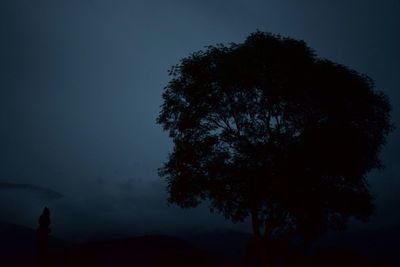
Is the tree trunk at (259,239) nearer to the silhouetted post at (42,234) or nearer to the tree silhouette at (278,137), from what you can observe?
the tree silhouette at (278,137)

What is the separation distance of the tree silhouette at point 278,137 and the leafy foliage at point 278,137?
7 cm

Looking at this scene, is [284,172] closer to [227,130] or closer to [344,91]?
[227,130]

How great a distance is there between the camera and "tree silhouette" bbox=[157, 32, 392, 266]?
24.9 m

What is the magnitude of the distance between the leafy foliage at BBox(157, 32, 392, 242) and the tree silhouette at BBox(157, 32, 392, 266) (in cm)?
7

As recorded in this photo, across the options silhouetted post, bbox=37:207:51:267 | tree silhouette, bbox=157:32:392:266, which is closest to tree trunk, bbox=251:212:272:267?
tree silhouette, bbox=157:32:392:266

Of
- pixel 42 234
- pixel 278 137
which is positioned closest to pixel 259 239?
pixel 278 137

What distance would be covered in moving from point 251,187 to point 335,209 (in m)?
5.98

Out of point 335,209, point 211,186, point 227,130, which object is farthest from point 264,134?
point 335,209

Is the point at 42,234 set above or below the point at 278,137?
below

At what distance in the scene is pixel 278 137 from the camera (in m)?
25.7

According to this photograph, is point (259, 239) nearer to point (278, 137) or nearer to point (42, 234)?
point (278, 137)

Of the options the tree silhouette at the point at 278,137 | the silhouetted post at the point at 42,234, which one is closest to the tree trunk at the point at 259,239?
the tree silhouette at the point at 278,137

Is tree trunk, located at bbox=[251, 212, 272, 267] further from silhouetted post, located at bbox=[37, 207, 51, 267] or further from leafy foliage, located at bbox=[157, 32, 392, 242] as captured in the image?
silhouetted post, located at bbox=[37, 207, 51, 267]

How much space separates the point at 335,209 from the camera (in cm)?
2583
